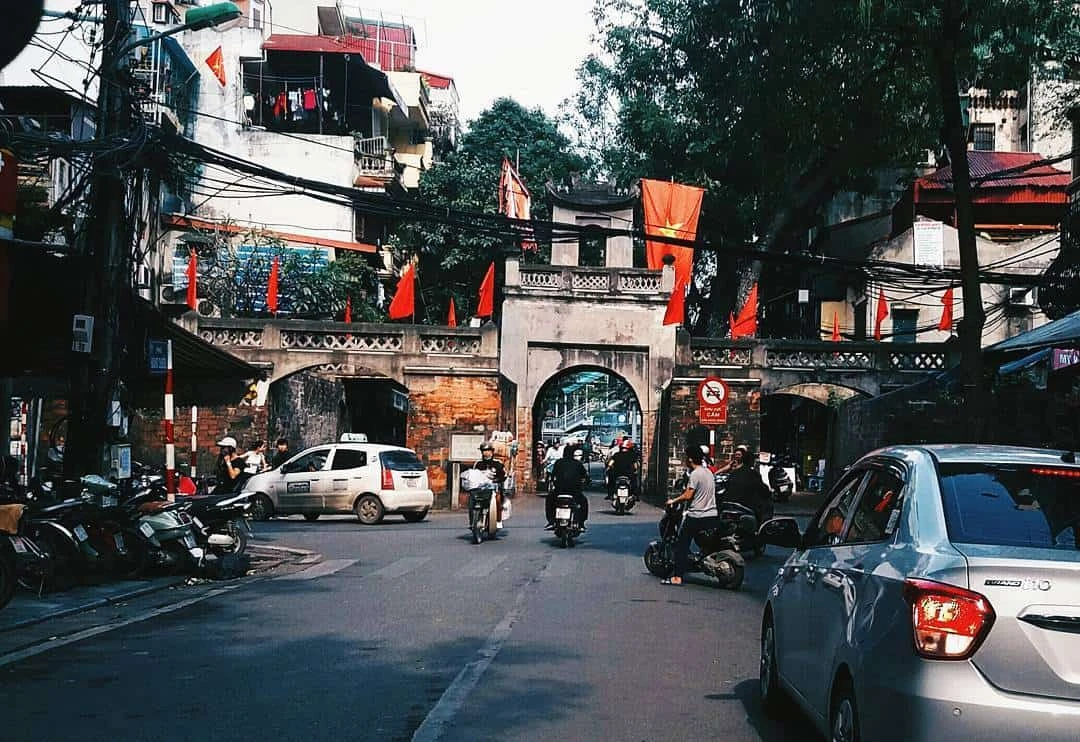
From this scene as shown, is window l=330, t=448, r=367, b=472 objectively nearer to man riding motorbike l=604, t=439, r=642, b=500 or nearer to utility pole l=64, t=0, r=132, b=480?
man riding motorbike l=604, t=439, r=642, b=500

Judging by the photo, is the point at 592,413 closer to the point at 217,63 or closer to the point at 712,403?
the point at 217,63

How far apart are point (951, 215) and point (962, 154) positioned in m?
30.6

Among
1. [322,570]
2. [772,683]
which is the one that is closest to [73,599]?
[322,570]

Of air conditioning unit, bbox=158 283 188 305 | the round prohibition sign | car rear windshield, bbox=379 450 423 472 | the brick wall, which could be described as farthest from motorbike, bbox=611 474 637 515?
air conditioning unit, bbox=158 283 188 305

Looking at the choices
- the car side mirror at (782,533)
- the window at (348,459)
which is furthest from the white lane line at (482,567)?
the car side mirror at (782,533)

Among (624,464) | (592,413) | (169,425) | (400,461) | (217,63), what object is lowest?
(624,464)

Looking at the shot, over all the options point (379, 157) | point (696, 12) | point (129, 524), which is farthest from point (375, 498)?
point (379, 157)

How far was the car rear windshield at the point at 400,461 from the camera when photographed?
24.8 metres

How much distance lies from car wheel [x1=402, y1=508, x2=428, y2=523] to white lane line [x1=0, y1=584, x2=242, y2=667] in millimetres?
11492

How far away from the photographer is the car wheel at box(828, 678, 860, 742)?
4.88 m

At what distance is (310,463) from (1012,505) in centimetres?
2125

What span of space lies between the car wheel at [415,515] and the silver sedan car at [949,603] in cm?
1963

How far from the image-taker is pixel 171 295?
4031 centimetres

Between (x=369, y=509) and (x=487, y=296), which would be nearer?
(x=369, y=509)
